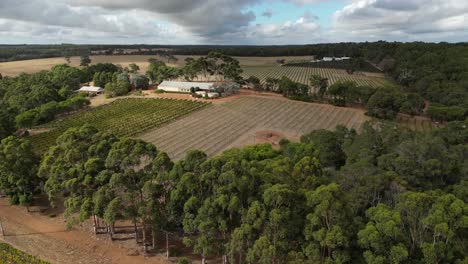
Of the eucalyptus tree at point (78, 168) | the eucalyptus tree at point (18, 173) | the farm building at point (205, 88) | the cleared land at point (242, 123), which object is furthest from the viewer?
the farm building at point (205, 88)

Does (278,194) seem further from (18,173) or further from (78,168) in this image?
(18,173)

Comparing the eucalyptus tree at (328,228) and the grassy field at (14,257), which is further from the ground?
the eucalyptus tree at (328,228)

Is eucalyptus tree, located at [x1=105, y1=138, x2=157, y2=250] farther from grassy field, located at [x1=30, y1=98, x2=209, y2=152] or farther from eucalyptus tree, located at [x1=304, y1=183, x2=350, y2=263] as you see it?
grassy field, located at [x1=30, y1=98, x2=209, y2=152]

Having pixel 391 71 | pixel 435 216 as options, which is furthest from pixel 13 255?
pixel 391 71

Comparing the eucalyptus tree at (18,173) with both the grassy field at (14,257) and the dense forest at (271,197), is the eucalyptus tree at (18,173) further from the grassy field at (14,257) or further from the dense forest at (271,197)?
the grassy field at (14,257)

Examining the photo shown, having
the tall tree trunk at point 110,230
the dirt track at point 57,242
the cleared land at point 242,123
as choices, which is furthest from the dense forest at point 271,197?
the cleared land at point 242,123

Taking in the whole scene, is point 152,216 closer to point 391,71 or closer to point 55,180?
point 55,180

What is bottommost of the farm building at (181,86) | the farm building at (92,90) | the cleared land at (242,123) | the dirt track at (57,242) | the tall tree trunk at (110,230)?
the dirt track at (57,242)
